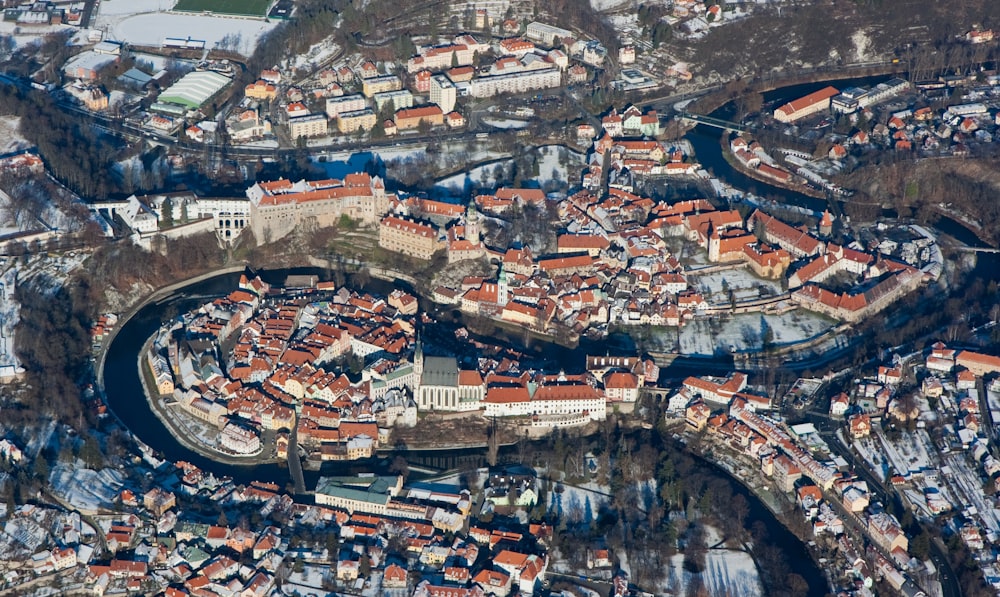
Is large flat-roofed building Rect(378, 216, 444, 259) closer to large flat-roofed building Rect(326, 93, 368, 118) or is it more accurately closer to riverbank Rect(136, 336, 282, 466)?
riverbank Rect(136, 336, 282, 466)

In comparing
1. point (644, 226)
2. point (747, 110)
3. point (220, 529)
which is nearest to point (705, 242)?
point (644, 226)

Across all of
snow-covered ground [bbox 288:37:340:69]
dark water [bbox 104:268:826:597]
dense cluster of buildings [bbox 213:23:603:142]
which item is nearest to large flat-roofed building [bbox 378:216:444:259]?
dark water [bbox 104:268:826:597]

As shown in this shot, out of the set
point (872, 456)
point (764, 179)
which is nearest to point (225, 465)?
point (872, 456)

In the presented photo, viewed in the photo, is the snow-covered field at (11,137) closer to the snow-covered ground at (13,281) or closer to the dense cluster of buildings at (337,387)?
the snow-covered ground at (13,281)

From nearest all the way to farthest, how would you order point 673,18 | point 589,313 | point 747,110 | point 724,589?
point 724,589 → point 589,313 → point 747,110 → point 673,18

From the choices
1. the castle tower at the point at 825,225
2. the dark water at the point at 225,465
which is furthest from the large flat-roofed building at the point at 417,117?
the castle tower at the point at 825,225

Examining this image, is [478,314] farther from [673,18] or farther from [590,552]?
[673,18]
